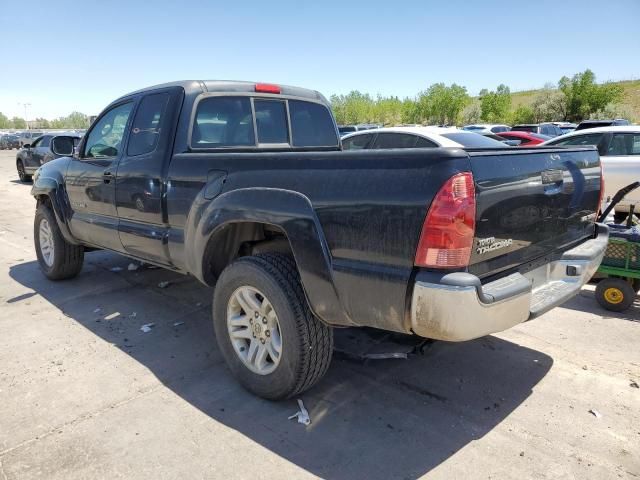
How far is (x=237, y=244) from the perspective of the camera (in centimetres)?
344

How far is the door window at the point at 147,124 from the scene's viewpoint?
→ 3861mm

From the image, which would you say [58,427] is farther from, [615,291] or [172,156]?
[615,291]

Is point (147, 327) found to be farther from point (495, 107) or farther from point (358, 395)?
point (495, 107)

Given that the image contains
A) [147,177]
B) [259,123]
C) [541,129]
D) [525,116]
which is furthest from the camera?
[525,116]

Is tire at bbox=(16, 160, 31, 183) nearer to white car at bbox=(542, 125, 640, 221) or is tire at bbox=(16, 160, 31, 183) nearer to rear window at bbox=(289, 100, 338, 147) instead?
rear window at bbox=(289, 100, 338, 147)

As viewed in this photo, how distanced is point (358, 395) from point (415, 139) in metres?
5.67

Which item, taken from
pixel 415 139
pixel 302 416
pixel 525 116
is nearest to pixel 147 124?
pixel 302 416

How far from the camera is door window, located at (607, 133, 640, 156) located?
802 cm

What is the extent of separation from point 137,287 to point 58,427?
2663 mm

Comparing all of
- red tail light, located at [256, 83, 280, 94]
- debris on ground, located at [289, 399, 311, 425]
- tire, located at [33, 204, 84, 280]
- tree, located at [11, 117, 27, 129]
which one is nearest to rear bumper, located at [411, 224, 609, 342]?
debris on ground, located at [289, 399, 311, 425]

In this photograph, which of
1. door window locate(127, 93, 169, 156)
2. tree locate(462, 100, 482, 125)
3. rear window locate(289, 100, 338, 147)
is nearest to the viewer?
door window locate(127, 93, 169, 156)

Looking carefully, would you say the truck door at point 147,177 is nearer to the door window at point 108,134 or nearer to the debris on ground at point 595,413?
the door window at point 108,134

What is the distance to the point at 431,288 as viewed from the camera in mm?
2191

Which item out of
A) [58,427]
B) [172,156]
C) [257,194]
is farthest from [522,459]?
[172,156]
